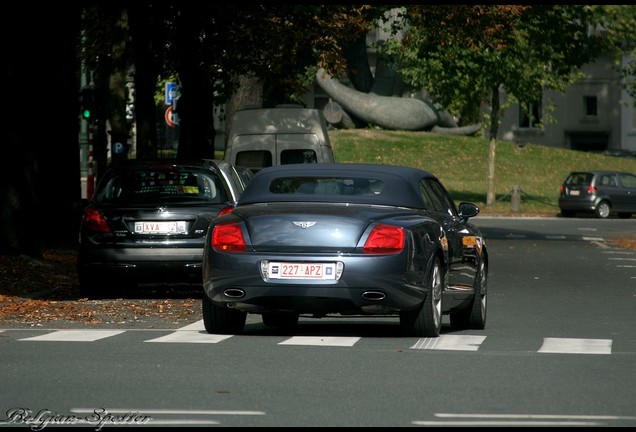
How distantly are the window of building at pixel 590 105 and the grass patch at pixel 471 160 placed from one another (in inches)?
714

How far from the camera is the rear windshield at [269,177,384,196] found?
44.9 feet

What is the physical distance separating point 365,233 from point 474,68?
42233 millimetres

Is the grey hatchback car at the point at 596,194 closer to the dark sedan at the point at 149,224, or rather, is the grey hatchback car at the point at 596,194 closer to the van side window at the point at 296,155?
the van side window at the point at 296,155

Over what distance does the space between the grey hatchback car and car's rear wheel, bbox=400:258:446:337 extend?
126 ft

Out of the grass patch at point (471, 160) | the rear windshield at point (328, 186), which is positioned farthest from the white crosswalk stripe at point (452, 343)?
the grass patch at point (471, 160)

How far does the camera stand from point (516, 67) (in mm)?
54969

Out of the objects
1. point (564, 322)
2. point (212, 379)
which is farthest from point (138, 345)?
point (564, 322)

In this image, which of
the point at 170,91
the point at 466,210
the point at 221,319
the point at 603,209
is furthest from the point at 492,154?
the point at 221,319

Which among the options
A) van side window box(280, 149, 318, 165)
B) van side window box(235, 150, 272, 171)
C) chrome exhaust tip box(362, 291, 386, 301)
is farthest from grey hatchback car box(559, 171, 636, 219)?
chrome exhaust tip box(362, 291, 386, 301)

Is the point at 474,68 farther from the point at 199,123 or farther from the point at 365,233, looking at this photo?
the point at 365,233

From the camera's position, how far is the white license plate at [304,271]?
41.7 ft

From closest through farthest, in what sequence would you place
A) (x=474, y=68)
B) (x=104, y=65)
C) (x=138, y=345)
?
(x=138, y=345), (x=104, y=65), (x=474, y=68)

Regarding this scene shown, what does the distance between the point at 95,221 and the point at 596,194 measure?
1383 inches

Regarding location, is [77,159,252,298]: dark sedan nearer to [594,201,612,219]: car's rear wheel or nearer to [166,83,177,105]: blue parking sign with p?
[166,83,177,105]: blue parking sign with p
